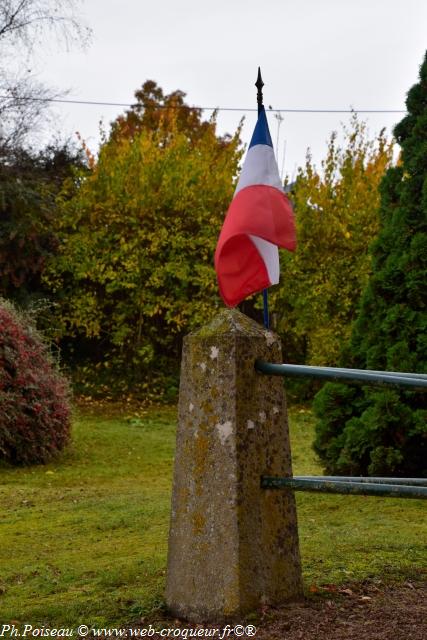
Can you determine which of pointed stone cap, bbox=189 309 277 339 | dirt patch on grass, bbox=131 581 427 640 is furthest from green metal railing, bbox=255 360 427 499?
dirt patch on grass, bbox=131 581 427 640

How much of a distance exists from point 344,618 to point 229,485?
579 millimetres

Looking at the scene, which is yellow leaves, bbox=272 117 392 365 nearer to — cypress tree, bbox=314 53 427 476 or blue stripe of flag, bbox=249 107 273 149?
cypress tree, bbox=314 53 427 476

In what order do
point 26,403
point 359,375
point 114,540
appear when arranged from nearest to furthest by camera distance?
point 359,375, point 114,540, point 26,403

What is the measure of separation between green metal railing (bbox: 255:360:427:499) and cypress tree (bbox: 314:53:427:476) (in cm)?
286

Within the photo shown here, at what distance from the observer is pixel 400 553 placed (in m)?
3.80

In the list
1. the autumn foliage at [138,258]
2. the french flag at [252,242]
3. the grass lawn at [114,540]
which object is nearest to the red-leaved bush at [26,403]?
the grass lawn at [114,540]

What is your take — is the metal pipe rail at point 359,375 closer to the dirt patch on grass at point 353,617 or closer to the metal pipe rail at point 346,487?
the metal pipe rail at point 346,487

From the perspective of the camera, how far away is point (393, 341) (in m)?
5.71

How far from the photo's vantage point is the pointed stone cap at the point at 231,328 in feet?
9.43

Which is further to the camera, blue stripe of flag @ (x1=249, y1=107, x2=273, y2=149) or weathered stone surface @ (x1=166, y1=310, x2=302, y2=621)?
blue stripe of flag @ (x1=249, y1=107, x2=273, y2=149)

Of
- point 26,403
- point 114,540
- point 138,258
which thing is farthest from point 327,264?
point 114,540

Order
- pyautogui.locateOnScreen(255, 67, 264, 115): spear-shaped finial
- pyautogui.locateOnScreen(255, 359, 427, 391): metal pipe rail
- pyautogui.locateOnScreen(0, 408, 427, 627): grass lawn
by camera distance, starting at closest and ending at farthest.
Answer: pyautogui.locateOnScreen(255, 359, 427, 391): metal pipe rail < pyautogui.locateOnScreen(0, 408, 427, 627): grass lawn < pyautogui.locateOnScreen(255, 67, 264, 115): spear-shaped finial

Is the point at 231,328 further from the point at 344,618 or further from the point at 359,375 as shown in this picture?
the point at 344,618

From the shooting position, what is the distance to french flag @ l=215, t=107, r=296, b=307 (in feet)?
10.7
